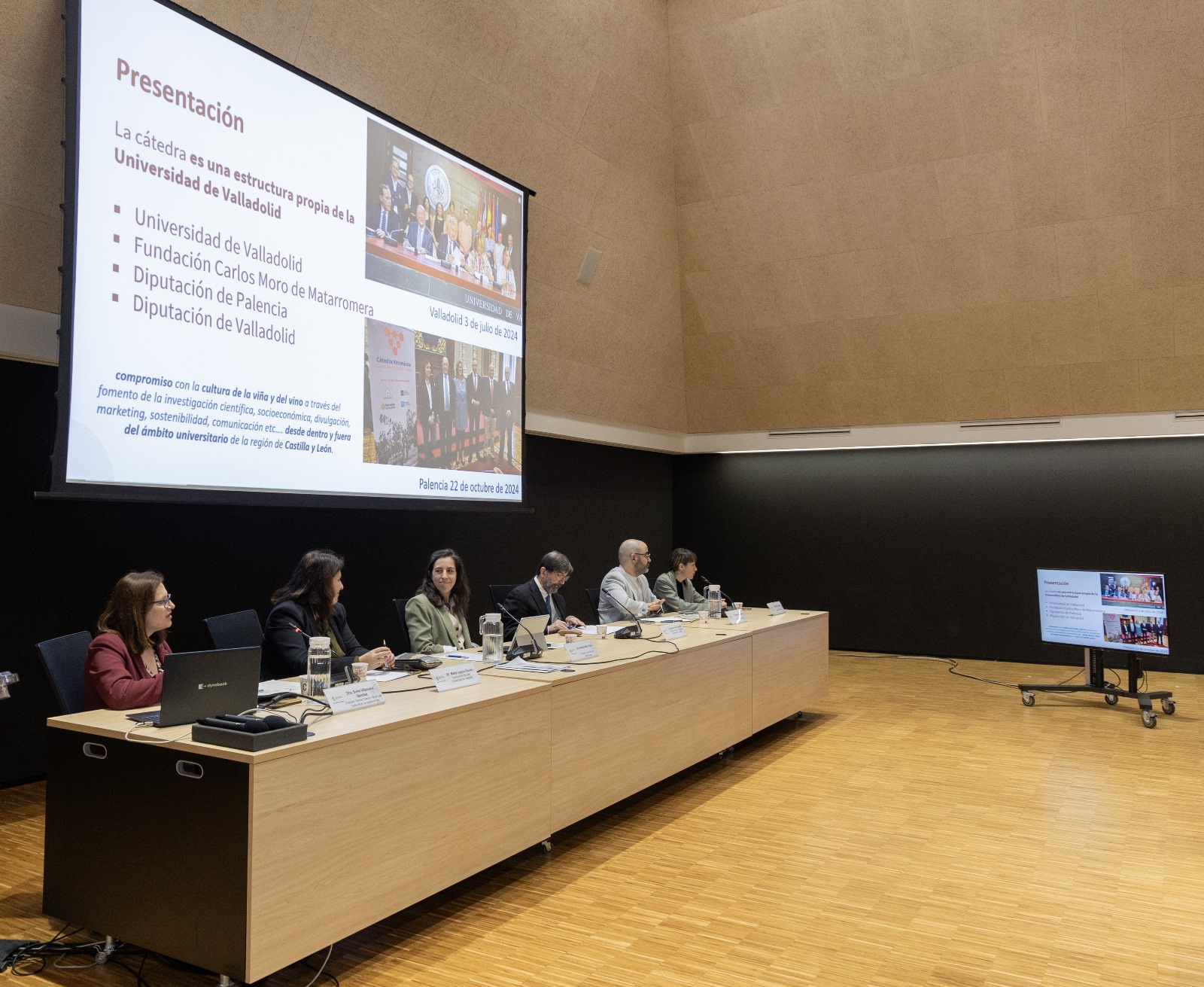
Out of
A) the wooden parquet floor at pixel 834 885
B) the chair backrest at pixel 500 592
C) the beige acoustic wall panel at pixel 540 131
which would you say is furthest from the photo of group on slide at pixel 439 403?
the wooden parquet floor at pixel 834 885

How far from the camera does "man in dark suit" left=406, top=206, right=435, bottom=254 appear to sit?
4680 mm

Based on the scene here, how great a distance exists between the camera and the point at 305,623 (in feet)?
11.4

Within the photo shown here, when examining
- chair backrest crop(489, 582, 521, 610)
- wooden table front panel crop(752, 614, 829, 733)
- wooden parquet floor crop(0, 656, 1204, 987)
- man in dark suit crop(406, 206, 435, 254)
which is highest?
man in dark suit crop(406, 206, 435, 254)

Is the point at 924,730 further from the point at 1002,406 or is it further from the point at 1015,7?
the point at 1015,7

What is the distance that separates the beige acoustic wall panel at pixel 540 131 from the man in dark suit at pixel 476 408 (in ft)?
4.28

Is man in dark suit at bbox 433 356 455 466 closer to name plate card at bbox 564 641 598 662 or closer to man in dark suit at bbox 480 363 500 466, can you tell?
man in dark suit at bbox 480 363 500 466

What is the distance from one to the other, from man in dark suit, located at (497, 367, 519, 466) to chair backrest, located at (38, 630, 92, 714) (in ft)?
9.71

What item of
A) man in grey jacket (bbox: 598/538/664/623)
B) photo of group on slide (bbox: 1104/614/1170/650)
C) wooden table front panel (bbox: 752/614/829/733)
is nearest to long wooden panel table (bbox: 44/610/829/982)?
wooden table front panel (bbox: 752/614/829/733)

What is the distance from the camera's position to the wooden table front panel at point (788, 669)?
4.82 metres

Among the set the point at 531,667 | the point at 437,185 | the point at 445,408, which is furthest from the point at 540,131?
the point at 531,667

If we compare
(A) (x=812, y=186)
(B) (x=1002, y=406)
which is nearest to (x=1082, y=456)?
(B) (x=1002, y=406)

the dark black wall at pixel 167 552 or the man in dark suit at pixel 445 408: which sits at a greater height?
the man in dark suit at pixel 445 408

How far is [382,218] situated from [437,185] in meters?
0.57

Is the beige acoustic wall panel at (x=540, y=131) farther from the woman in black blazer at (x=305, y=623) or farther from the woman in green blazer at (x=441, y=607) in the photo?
the woman in green blazer at (x=441, y=607)
